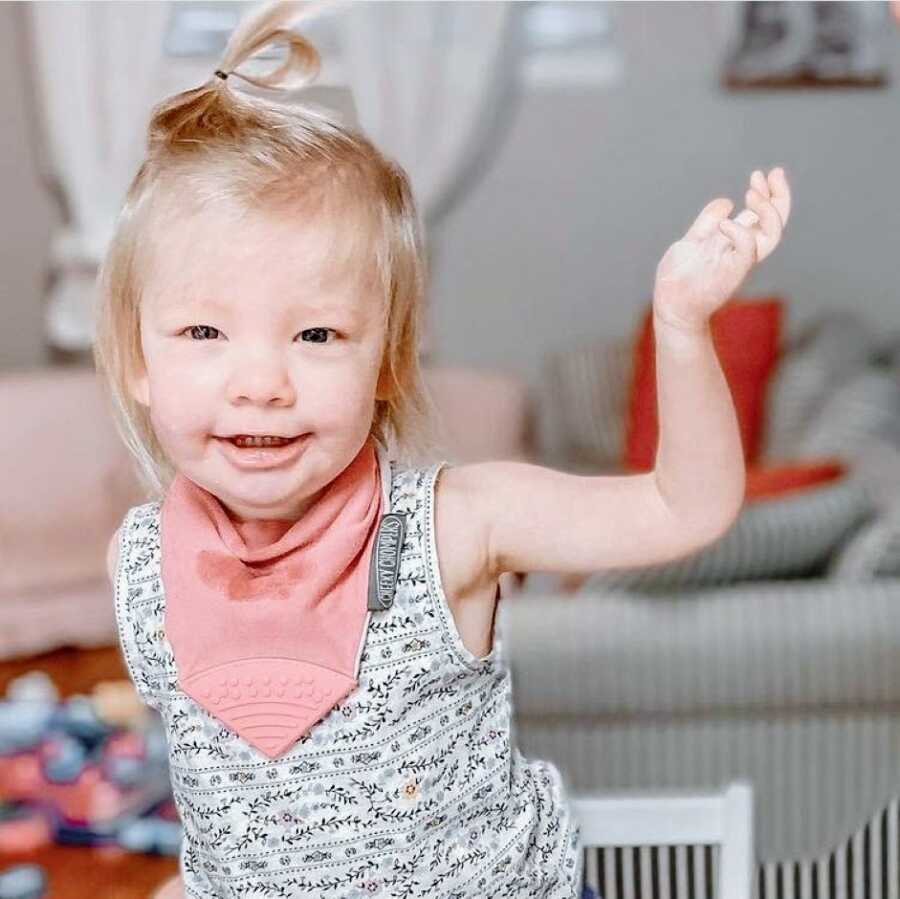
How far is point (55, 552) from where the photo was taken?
3.31 m

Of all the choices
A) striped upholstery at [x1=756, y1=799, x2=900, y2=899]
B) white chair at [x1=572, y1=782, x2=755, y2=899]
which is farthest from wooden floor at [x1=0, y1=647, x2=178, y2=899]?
white chair at [x1=572, y1=782, x2=755, y2=899]

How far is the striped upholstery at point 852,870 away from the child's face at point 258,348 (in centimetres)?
143

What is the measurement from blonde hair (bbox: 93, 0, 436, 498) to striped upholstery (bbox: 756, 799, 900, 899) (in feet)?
4.51

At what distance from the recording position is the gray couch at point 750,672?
6.93ft

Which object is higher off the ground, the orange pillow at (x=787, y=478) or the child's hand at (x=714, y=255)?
the child's hand at (x=714, y=255)

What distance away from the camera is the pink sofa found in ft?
10.7

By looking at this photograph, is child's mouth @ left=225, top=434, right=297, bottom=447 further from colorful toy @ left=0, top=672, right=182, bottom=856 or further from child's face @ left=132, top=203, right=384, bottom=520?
colorful toy @ left=0, top=672, right=182, bottom=856

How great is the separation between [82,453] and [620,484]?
262cm

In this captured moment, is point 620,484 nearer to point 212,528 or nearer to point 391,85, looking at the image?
point 212,528

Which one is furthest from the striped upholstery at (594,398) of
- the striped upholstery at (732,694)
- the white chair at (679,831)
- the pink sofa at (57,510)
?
the white chair at (679,831)

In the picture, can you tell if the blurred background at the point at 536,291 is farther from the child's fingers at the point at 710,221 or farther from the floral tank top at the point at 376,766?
the child's fingers at the point at 710,221

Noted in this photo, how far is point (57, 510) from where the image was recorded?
331 centimetres

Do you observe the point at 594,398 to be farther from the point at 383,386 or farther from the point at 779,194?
the point at 779,194

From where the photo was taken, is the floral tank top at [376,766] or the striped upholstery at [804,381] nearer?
the floral tank top at [376,766]
